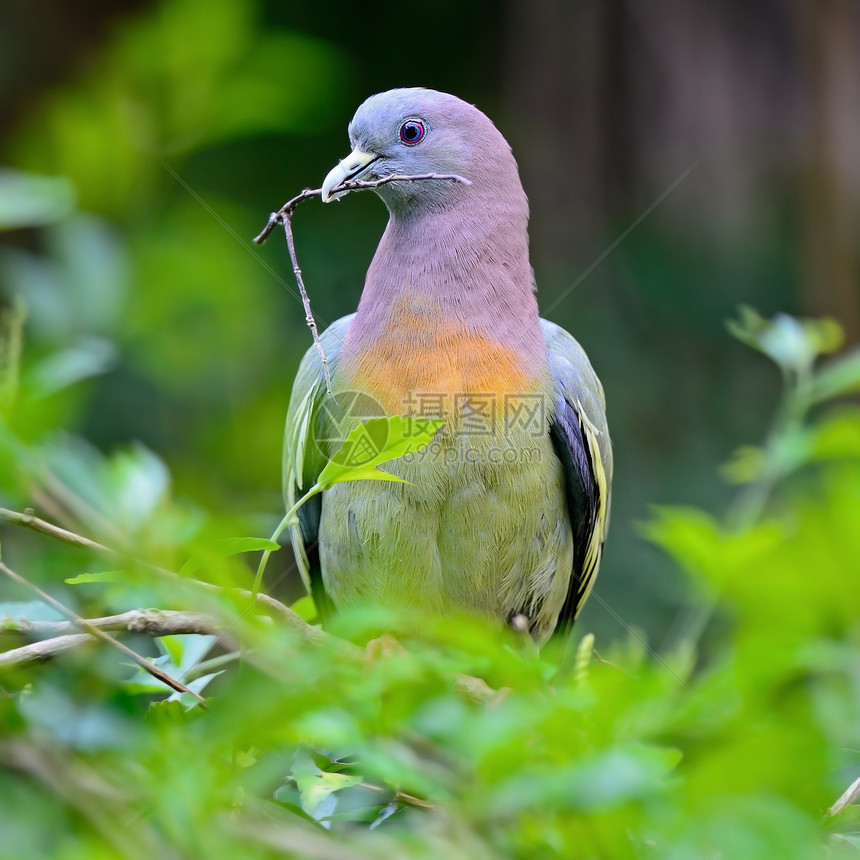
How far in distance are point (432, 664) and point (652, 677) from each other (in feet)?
0.80

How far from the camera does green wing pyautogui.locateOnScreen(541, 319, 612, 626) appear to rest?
2885 mm

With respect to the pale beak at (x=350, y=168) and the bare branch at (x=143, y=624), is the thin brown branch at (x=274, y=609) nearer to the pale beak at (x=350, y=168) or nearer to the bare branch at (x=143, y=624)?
the bare branch at (x=143, y=624)

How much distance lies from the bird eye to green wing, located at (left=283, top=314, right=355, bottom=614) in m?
0.56

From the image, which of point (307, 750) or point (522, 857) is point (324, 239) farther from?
point (522, 857)

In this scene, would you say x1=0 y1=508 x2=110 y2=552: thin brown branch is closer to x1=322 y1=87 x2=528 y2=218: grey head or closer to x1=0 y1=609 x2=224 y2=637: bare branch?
x1=0 y1=609 x2=224 y2=637: bare branch

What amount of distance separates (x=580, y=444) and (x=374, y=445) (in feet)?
5.12

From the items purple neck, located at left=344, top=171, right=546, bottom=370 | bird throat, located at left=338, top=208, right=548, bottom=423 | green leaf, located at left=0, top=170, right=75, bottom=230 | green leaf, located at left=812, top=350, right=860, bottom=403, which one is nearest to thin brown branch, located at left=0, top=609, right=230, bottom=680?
green leaf, located at left=0, top=170, right=75, bottom=230

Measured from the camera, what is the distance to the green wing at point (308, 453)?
286 cm

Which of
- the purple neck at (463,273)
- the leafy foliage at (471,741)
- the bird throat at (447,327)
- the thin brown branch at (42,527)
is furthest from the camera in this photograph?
the purple neck at (463,273)

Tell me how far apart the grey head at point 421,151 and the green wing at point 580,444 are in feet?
1.61

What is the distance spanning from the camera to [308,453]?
9.46 feet

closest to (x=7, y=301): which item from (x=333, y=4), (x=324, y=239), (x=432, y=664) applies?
(x=324, y=239)

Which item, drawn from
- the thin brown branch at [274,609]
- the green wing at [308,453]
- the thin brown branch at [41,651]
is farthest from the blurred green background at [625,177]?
the thin brown branch at [41,651]

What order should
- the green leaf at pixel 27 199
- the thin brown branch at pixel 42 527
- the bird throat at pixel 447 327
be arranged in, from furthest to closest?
the bird throat at pixel 447 327
the green leaf at pixel 27 199
the thin brown branch at pixel 42 527
